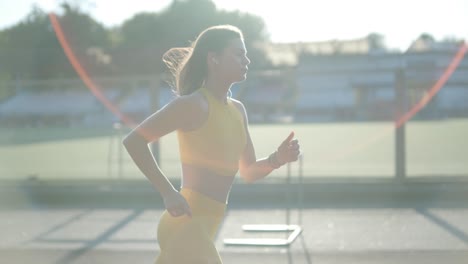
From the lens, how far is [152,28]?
65.1 meters

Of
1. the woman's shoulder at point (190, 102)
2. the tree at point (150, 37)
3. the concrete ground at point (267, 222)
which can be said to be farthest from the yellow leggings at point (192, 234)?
the tree at point (150, 37)

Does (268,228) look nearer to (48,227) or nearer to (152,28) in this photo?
(48,227)

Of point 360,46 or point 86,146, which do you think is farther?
point 86,146

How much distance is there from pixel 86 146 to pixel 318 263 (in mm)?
16832

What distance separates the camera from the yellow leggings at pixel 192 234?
10.3 feet

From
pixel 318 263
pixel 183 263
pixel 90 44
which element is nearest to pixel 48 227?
pixel 318 263

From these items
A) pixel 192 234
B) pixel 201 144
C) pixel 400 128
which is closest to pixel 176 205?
pixel 192 234

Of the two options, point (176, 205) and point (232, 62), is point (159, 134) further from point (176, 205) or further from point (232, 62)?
point (232, 62)

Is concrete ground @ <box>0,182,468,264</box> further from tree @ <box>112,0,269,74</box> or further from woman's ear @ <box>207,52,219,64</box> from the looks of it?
tree @ <box>112,0,269,74</box>

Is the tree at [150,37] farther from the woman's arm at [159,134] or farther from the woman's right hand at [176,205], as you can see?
the woman's right hand at [176,205]

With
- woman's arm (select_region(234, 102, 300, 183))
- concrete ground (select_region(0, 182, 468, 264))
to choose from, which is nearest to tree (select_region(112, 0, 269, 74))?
concrete ground (select_region(0, 182, 468, 264))

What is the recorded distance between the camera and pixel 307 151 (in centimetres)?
1941

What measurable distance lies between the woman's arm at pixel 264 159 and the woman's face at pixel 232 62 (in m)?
0.25

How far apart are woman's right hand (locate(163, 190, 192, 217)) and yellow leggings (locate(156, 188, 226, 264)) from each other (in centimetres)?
12
